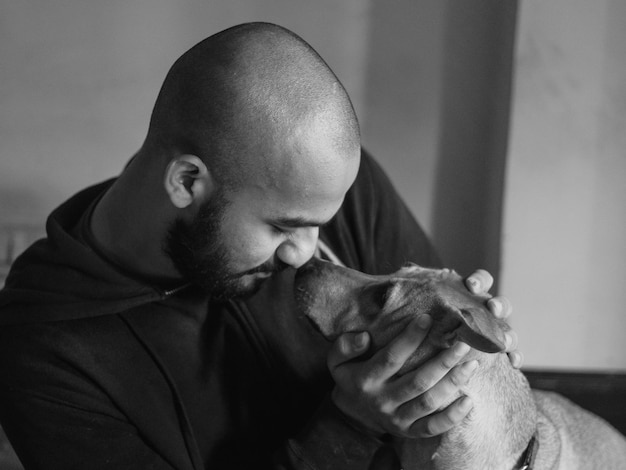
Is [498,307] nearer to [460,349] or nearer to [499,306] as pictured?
[499,306]

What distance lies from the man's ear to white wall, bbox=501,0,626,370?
1938 millimetres

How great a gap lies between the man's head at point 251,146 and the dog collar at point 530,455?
683 millimetres

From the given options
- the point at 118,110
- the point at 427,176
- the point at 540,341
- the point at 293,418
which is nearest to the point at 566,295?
the point at 540,341

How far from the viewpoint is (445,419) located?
152 cm

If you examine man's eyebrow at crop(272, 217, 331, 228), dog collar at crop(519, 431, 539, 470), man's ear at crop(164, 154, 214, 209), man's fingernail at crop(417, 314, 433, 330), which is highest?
man's ear at crop(164, 154, 214, 209)

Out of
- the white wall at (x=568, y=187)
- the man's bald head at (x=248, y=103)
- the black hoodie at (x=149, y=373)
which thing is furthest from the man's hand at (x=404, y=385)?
the white wall at (x=568, y=187)

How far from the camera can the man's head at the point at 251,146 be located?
5.11 feet

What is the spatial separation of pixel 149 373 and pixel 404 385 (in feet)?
2.04

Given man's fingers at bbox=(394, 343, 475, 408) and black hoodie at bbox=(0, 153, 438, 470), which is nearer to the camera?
man's fingers at bbox=(394, 343, 475, 408)

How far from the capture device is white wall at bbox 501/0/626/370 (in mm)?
3105

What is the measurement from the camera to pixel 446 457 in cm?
161

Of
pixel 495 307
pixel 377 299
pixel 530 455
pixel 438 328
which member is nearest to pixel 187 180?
pixel 377 299

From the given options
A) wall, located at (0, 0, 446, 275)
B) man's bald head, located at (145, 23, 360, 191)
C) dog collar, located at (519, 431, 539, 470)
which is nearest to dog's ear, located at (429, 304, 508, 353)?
dog collar, located at (519, 431, 539, 470)

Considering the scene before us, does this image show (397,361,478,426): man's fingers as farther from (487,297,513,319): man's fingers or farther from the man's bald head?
the man's bald head
